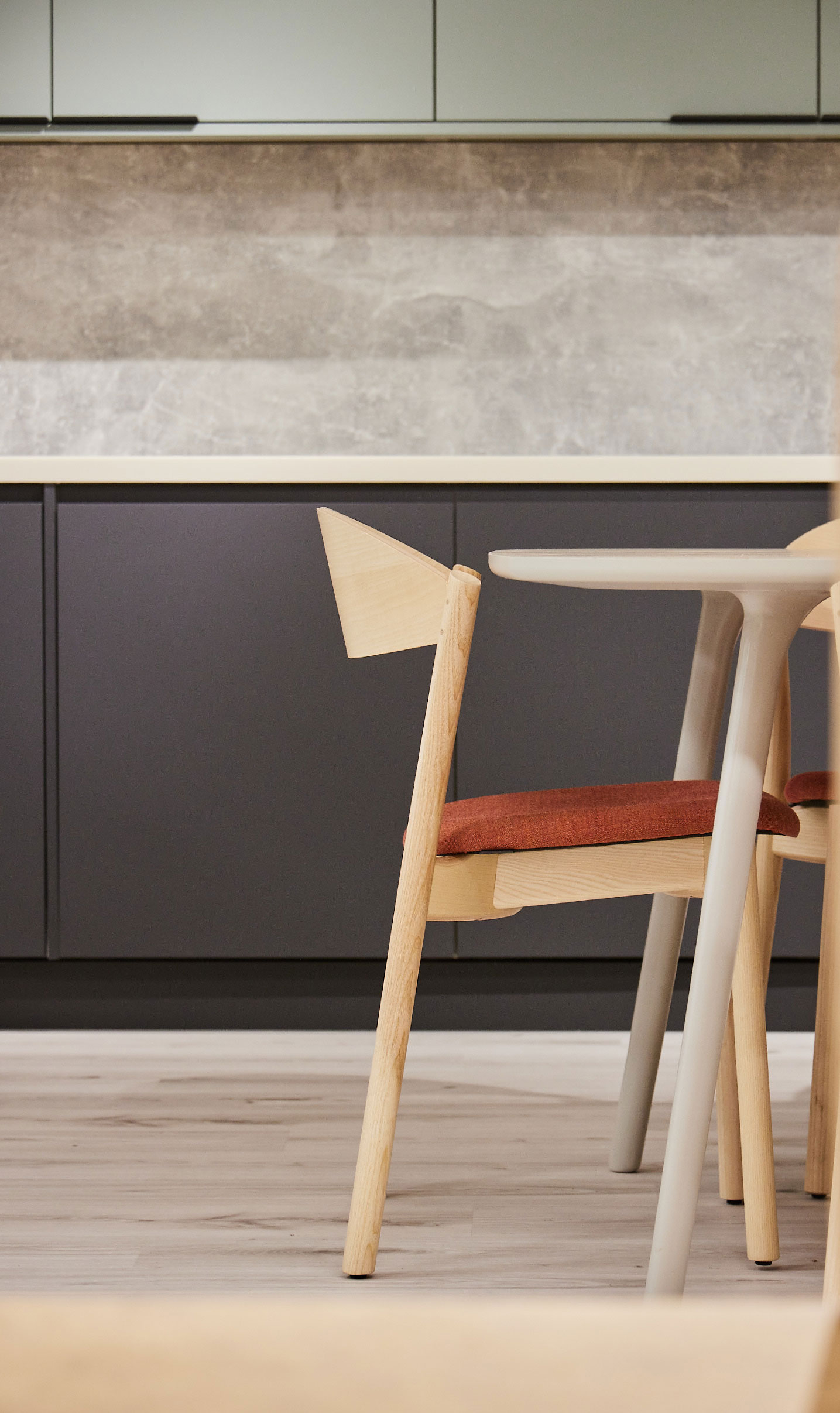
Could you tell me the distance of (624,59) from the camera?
8.20ft

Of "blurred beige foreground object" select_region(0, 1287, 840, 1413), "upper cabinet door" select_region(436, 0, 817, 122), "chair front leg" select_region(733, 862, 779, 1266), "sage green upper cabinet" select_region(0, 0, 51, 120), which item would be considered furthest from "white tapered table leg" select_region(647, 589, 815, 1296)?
"sage green upper cabinet" select_region(0, 0, 51, 120)

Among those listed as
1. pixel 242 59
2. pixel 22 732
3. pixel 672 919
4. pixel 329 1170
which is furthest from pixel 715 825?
pixel 242 59

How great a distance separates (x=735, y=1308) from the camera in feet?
0.86

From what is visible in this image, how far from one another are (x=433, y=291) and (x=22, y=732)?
1423mm

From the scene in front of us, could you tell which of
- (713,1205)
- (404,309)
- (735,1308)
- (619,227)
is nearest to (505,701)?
(713,1205)

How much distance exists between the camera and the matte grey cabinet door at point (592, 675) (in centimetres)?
212

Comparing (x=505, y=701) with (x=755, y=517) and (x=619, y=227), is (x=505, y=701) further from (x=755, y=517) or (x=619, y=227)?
(x=619, y=227)

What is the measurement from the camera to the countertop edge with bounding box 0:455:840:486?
2096mm

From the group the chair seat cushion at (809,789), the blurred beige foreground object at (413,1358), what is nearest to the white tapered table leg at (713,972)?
the chair seat cushion at (809,789)

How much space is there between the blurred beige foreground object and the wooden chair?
877mm

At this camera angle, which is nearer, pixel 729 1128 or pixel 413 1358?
pixel 413 1358

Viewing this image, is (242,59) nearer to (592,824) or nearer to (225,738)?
(225,738)

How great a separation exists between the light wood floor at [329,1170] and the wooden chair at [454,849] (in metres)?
0.12

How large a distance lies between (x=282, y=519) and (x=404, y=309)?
Answer: 95cm
